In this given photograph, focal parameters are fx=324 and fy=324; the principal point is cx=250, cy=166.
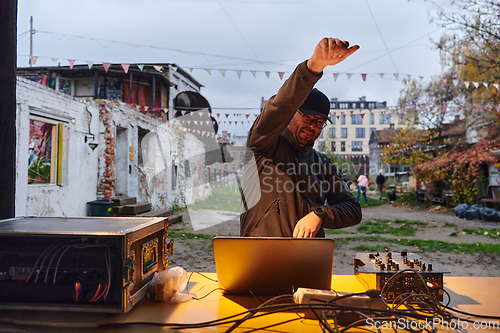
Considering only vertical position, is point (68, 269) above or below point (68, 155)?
below

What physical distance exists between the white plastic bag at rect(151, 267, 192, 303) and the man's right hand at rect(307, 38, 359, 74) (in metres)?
1.08

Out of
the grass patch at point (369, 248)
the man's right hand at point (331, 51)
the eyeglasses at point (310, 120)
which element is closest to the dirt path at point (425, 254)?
the grass patch at point (369, 248)

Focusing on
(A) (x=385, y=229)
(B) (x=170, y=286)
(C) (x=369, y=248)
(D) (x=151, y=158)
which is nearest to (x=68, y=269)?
(B) (x=170, y=286)

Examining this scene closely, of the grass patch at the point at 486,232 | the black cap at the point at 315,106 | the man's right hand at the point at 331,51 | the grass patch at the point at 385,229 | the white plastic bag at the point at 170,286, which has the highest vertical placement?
the man's right hand at the point at 331,51

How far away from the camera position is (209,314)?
4.11ft

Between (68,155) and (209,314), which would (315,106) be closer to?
(209,314)

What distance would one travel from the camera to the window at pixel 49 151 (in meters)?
7.39

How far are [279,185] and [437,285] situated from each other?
0.87 metres

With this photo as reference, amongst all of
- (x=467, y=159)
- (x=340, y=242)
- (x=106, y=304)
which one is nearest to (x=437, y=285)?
(x=106, y=304)

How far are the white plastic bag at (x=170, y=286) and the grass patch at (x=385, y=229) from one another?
26.2ft

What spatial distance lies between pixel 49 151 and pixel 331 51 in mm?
8087

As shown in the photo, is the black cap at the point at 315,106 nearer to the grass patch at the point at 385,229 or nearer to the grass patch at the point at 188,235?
the grass patch at the point at 188,235

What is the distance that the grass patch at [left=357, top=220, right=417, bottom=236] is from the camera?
8.44 metres

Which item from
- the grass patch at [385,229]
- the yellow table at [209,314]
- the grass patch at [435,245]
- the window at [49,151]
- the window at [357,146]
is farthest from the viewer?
the window at [357,146]
